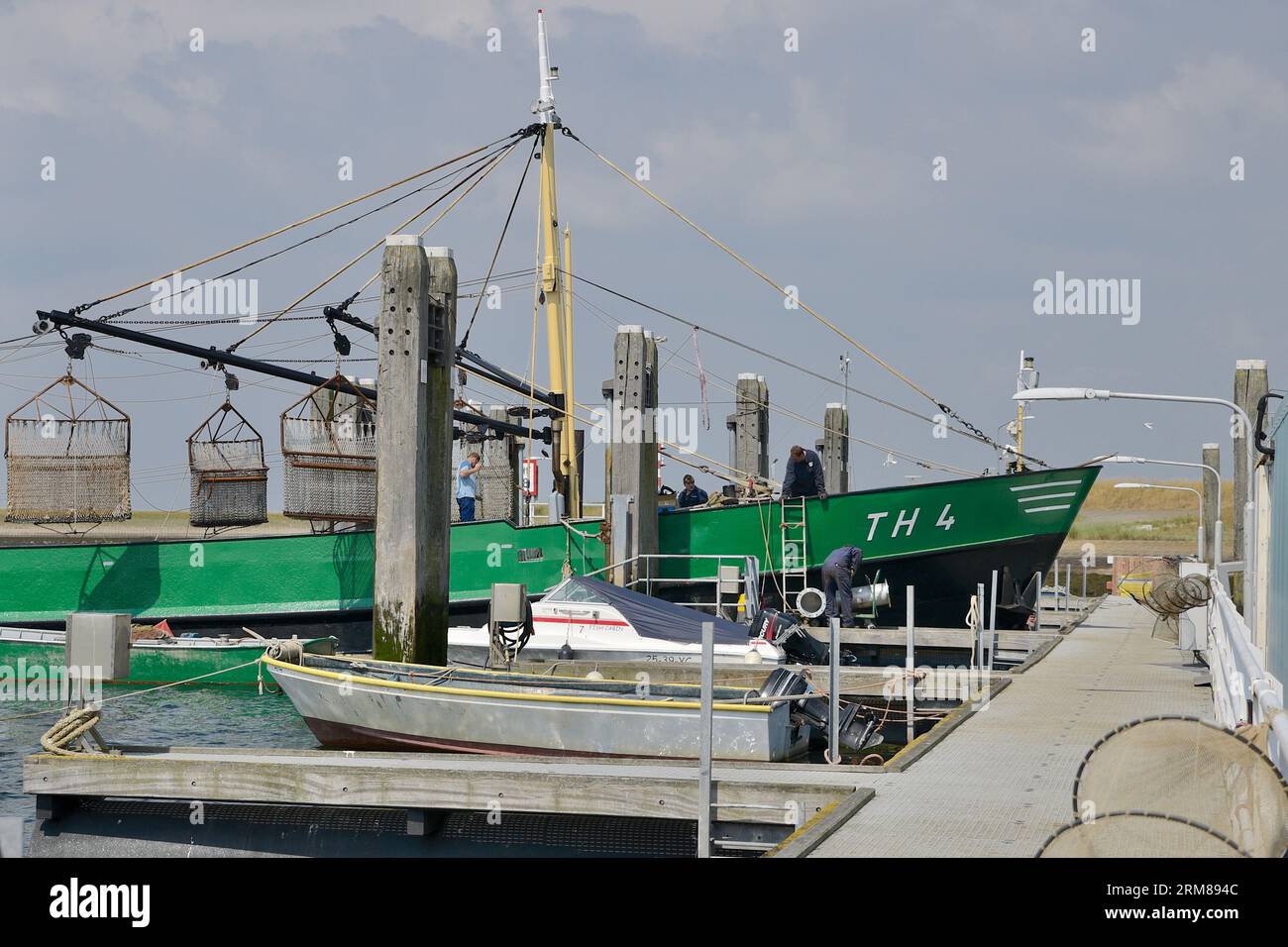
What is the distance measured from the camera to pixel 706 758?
9422mm

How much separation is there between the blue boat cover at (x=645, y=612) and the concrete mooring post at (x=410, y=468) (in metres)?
3.41

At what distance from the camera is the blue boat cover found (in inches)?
734

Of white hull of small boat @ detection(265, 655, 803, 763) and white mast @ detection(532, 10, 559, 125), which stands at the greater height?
white mast @ detection(532, 10, 559, 125)

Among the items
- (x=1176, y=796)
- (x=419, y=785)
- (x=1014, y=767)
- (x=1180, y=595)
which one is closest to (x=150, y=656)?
(x=419, y=785)

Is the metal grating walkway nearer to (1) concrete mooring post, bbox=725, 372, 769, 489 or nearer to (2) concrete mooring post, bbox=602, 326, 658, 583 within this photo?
(2) concrete mooring post, bbox=602, 326, 658, 583

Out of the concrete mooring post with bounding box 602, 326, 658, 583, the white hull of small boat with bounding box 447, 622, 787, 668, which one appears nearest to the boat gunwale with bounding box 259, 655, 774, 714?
the white hull of small boat with bounding box 447, 622, 787, 668

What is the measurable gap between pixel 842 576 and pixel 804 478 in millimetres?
1928

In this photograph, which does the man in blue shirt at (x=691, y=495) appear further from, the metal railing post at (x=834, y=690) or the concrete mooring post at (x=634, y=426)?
the metal railing post at (x=834, y=690)

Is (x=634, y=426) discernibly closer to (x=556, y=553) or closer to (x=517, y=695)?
(x=556, y=553)

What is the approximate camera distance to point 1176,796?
224 inches

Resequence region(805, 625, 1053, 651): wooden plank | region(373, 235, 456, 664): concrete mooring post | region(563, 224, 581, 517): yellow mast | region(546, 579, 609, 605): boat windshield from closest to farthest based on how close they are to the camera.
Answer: region(373, 235, 456, 664): concrete mooring post
region(546, 579, 609, 605): boat windshield
region(805, 625, 1053, 651): wooden plank
region(563, 224, 581, 517): yellow mast

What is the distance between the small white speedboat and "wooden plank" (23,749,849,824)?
23.1 feet

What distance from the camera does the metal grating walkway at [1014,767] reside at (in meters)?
8.44
